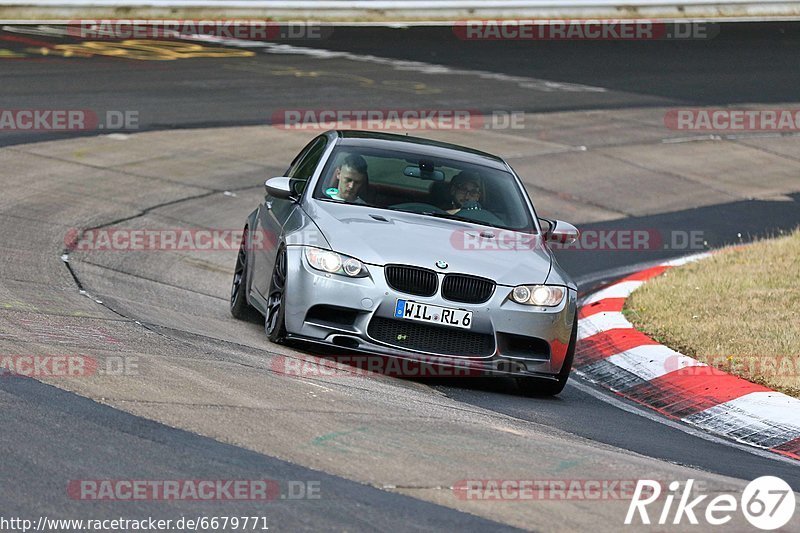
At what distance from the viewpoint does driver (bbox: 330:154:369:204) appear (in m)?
9.21

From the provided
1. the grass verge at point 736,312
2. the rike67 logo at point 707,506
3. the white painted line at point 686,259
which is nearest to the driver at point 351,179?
the grass verge at point 736,312

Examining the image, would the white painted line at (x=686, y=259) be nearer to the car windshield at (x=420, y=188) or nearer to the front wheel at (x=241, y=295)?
the car windshield at (x=420, y=188)

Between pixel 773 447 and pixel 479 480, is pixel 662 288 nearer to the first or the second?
pixel 773 447

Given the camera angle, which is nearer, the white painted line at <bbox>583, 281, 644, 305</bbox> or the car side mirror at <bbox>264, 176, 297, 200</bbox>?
the car side mirror at <bbox>264, 176, 297, 200</bbox>

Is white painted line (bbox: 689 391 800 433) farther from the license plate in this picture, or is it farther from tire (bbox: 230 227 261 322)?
tire (bbox: 230 227 261 322)

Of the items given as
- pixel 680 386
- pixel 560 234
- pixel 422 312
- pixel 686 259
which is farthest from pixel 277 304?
pixel 686 259

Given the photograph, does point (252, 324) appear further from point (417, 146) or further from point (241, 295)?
point (417, 146)

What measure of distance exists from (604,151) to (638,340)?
914cm

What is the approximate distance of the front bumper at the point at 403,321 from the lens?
8062mm

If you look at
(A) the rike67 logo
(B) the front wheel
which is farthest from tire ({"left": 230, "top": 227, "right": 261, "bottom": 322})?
(A) the rike67 logo

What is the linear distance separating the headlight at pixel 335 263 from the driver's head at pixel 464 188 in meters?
1.41

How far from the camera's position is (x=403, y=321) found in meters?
8.06

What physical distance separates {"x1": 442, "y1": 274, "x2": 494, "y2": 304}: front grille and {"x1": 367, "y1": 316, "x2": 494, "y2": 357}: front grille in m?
0.20

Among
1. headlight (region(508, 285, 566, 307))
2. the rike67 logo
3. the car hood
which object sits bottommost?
the rike67 logo
